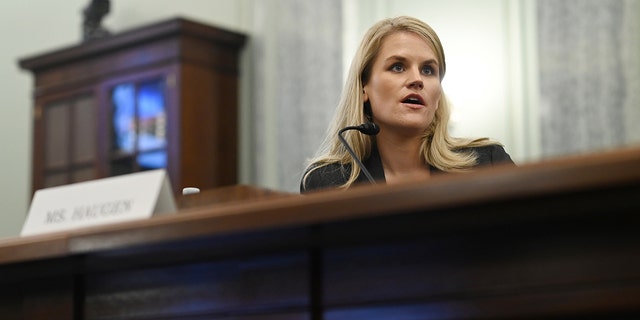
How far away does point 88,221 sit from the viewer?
82.7 inches

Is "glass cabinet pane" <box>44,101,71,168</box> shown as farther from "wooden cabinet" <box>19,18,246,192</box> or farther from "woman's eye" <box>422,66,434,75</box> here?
"woman's eye" <box>422,66,434,75</box>

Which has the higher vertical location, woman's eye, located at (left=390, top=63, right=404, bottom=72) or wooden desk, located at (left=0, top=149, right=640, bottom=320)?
woman's eye, located at (left=390, top=63, right=404, bottom=72)

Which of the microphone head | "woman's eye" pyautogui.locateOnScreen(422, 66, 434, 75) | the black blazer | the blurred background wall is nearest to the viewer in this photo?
the microphone head

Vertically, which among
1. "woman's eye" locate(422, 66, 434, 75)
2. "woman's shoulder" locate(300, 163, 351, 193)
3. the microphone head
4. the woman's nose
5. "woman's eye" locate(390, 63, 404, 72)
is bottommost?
"woman's shoulder" locate(300, 163, 351, 193)

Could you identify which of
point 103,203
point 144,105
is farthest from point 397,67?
point 144,105

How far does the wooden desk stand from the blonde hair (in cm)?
62

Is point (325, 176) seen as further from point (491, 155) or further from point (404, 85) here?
point (491, 155)

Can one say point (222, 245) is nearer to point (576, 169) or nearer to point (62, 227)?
point (62, 227)

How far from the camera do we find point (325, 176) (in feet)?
8.32

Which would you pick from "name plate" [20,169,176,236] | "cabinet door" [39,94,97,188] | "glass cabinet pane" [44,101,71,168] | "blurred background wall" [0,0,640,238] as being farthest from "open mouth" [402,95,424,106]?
"glass cabinet pane" [44,101,71,168]

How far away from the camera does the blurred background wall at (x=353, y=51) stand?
4.71m

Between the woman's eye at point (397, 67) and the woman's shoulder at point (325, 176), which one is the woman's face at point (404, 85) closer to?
the woman's eye at point (397, 67)

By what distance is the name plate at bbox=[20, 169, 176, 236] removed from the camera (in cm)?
204

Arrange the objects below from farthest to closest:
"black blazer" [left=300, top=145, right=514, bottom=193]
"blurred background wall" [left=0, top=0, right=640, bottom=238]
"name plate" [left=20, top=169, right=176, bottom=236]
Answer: "blurred background wall" [left=0, top=0, right=640, bottom=238], "black blazer" [left=300, top=145, right=514, bottom=193], "name plate" [left=20, top=169, right=176, bottom=236]
